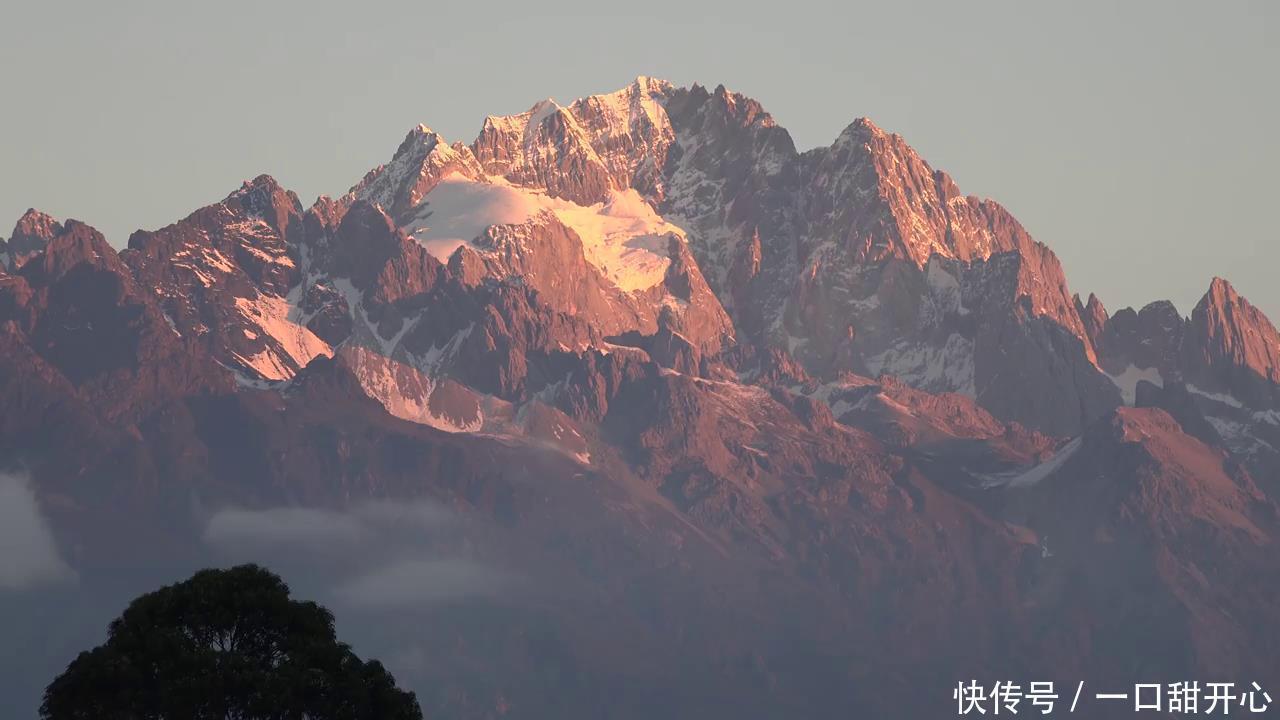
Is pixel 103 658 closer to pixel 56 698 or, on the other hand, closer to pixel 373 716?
pixel 56 698

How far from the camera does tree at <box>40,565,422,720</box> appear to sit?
147m

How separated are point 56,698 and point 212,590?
8676mm

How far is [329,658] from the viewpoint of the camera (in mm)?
149500

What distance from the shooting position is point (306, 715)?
488ft

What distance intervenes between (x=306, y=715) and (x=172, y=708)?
19.8 ft

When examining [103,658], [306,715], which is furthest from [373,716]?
[103,658]

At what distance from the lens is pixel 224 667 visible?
483 ft

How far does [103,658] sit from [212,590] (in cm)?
608

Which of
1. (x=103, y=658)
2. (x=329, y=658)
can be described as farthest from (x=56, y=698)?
(x=329, y=658)

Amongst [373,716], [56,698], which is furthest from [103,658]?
[373,716]

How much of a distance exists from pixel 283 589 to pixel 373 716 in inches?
321

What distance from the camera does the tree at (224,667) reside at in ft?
482

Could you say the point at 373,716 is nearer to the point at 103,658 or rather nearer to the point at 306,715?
the point at 306,715

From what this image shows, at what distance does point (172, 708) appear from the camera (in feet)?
481
